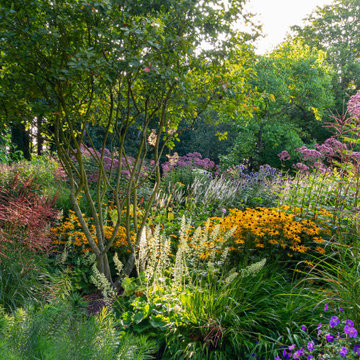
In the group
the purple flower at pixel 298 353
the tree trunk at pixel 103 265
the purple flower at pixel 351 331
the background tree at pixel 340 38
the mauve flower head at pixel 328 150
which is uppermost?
the background tree at pixel 340 38

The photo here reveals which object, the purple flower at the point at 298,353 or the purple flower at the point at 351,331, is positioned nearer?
the purple flower at the point at 351,331

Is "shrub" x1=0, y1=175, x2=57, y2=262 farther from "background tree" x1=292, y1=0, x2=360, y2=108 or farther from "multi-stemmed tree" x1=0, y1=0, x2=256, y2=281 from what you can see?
"background tree" x1=292, y1=0, x2=360, y2=108

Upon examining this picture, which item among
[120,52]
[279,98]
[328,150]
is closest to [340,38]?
[279,98]

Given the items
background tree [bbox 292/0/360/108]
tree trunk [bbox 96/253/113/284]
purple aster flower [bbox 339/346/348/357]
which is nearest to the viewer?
purple aster flower [bbox 339/346/348/357]

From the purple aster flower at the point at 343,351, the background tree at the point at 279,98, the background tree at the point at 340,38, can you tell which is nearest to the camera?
the purple aster flower at the point at 343,351

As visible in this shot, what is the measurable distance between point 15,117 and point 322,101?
15089 millimetres

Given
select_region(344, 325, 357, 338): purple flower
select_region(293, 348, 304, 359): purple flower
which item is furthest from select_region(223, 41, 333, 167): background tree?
select_region(344, 325, 357, 338): purple flower

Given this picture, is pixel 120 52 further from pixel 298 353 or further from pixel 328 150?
pixel 328 150

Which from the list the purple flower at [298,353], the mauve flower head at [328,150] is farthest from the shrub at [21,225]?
the mauve flower head at [328,150]

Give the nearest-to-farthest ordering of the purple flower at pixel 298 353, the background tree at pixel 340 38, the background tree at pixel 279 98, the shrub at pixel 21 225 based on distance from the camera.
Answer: the purple flower at pixel 298 353, the shrub at pixel 21 225, the background tree at pixel 279 98, the background tree at pixel 340 38

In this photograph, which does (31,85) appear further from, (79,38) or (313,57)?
(313,57)

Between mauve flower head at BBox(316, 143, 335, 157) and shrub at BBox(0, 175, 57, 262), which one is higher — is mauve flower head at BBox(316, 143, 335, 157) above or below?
above

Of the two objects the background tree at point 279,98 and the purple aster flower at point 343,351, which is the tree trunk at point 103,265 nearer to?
the purple aster flower at point 343,351

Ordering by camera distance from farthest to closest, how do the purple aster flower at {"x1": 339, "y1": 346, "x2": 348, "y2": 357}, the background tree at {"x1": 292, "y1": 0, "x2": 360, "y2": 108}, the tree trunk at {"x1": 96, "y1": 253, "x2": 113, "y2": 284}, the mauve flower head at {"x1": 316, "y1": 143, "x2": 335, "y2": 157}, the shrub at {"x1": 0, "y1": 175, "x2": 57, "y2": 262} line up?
1. the background tree at {"x1": 292, "y1": 0, "x2": 360, "y2": 108}
2. the mauve flower head at {"x1": 316, "y1": 143, "x2": 335, "y2": 157}
3. the tree trunk at {"x1": 96, "y1": 253, "x2": 113, "y2": 284}
4. the shrub at {"x1": 0, "y1": 175, "x2": 57, "y2": 262}
5. the purple aster flower at {"x1": 339, "y1": 346, "x2": 348, "y2": 357}
